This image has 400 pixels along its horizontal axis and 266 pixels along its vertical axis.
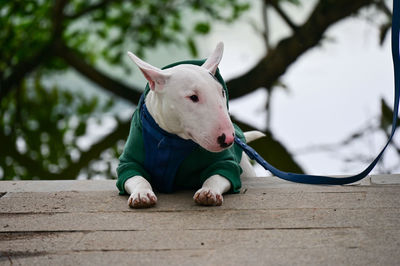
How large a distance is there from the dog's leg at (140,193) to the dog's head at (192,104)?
224 mm

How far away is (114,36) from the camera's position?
7.41m

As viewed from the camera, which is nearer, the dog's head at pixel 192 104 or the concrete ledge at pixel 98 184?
the dog's head at pixel 192 104

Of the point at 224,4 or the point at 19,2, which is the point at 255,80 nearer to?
the point at 224,4

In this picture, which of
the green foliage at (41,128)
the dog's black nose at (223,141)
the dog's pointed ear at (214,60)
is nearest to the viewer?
the dog's black nose at (223,141)

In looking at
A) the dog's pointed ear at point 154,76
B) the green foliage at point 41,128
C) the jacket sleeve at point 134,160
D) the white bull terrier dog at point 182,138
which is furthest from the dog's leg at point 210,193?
the green foliage at point 41,128

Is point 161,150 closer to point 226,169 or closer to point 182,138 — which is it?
point 182,138

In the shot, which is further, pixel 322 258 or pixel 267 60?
pixel 267 60

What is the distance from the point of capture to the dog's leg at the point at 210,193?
2344 mm

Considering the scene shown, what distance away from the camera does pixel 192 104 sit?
89.0 inches

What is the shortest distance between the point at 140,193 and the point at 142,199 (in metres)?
0.03

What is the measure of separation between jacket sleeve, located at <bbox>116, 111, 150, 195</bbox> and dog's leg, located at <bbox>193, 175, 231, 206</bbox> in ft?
0.86

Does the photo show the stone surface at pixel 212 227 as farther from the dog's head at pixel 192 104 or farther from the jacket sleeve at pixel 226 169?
the dog's head at pixel 192 104

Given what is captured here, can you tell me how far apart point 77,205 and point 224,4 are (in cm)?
500

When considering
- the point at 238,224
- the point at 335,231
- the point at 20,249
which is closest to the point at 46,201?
the point at 20,249
